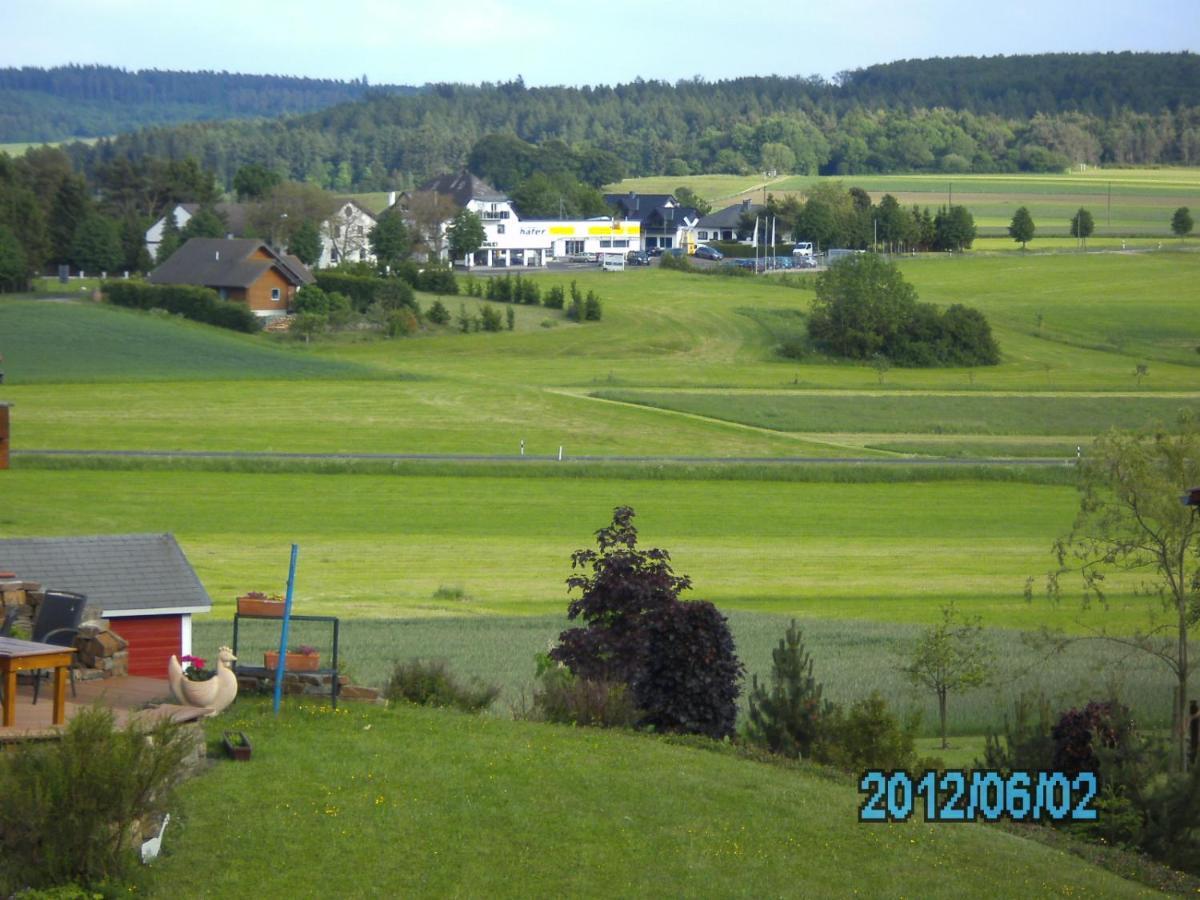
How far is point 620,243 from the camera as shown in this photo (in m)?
145

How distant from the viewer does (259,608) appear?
15.3 metres

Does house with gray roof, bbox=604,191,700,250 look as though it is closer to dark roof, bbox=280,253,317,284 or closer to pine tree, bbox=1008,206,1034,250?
pine tree, bbox=1008,206,1034,250

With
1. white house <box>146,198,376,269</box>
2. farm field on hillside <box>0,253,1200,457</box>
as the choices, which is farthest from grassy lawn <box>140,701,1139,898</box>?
white house <box>146,198,376,269</box>

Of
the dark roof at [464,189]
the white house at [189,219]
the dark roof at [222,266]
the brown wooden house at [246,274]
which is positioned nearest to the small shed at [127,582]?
the brown wooden house at [246,274]

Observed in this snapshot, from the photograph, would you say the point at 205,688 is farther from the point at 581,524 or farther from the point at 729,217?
the point at 729,217

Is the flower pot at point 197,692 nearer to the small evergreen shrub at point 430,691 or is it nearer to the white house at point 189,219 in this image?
the small evergreen shrub at point 430,691

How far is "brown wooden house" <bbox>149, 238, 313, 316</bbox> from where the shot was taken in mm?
94438

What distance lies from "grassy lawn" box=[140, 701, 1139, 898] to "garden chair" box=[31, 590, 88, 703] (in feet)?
4.76

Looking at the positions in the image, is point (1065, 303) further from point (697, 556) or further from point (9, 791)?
point (9, 791)

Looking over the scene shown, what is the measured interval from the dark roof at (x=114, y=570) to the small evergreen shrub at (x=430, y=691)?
4.28 meters

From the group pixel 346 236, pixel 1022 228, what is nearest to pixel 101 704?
pixel 346 236

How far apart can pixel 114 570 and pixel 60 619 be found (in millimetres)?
6306

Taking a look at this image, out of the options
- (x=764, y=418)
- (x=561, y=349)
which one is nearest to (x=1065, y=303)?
(x=561, y=349)

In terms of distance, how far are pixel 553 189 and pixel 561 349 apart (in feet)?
228
